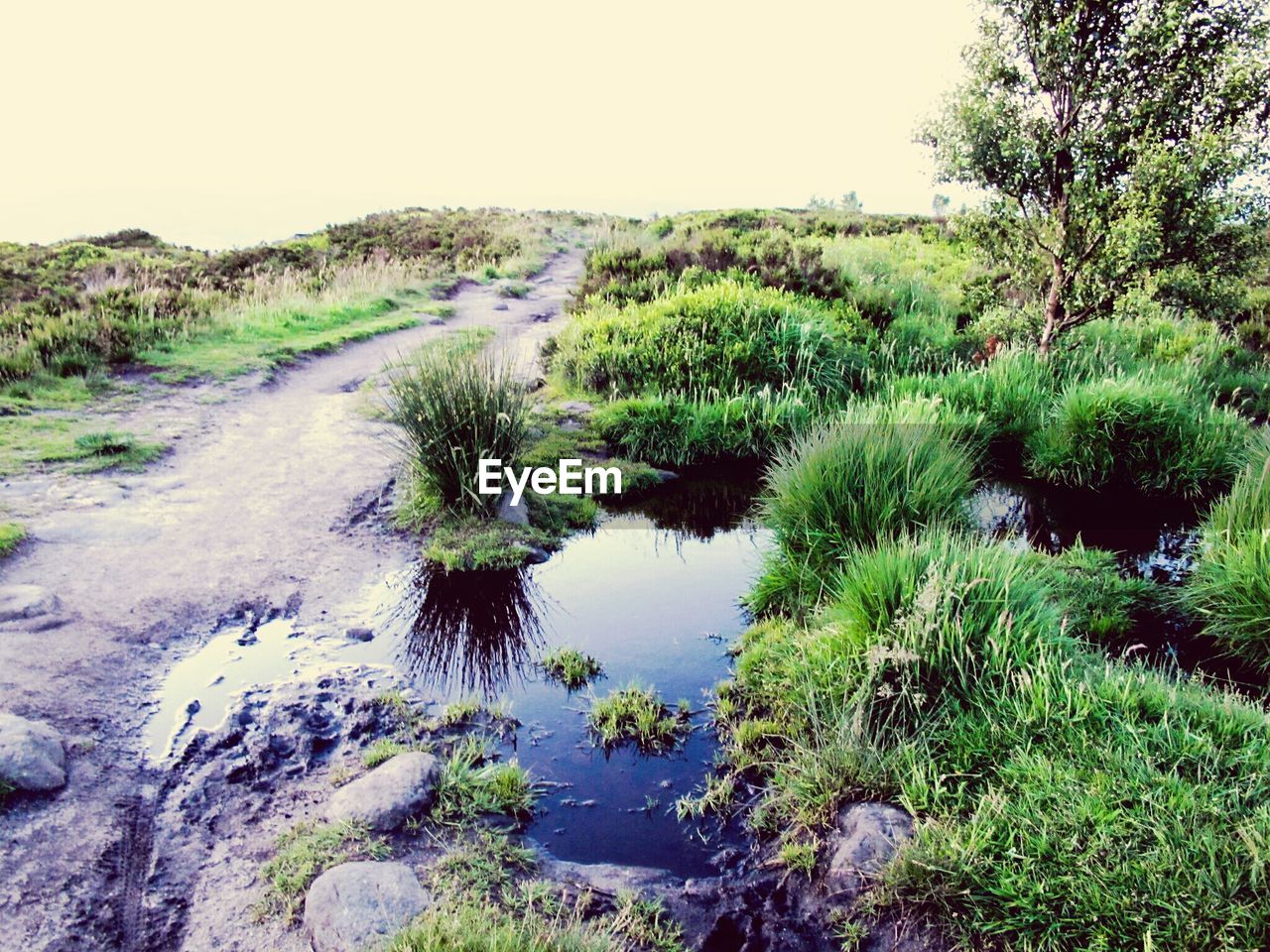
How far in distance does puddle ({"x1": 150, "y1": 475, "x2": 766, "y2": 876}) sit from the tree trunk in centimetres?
560

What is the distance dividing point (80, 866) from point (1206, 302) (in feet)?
37.4

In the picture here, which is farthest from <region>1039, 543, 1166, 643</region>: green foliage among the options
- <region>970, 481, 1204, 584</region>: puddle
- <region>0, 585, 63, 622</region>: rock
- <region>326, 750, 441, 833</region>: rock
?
<region>0, 585, 63, 622</region>: rock

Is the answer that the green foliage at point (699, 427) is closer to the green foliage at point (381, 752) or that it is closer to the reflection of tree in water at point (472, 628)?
the reflection of tree in water at point (472, 628)

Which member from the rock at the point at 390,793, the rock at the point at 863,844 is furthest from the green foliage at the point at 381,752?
the rock at the point at 863,844

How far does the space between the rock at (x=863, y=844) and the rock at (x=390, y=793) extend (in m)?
1.88

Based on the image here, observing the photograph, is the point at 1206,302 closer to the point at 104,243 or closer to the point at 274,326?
the point at 274,326

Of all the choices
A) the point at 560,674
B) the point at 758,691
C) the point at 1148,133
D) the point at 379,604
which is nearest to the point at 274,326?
the point at 379,604

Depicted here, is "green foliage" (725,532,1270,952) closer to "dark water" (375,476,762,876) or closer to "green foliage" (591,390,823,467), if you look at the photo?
"dark water" (375,476,762,876)

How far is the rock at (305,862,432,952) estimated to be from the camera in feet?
9.68

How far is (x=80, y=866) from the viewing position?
11.1 feet

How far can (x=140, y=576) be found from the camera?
19.3 feet

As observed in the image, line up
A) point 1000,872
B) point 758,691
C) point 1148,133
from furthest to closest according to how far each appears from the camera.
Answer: point 1148,133 < point 758,691 < point 1000,872

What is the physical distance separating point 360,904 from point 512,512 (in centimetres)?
439

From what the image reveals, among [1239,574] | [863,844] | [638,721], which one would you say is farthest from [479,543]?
[1239,574]
